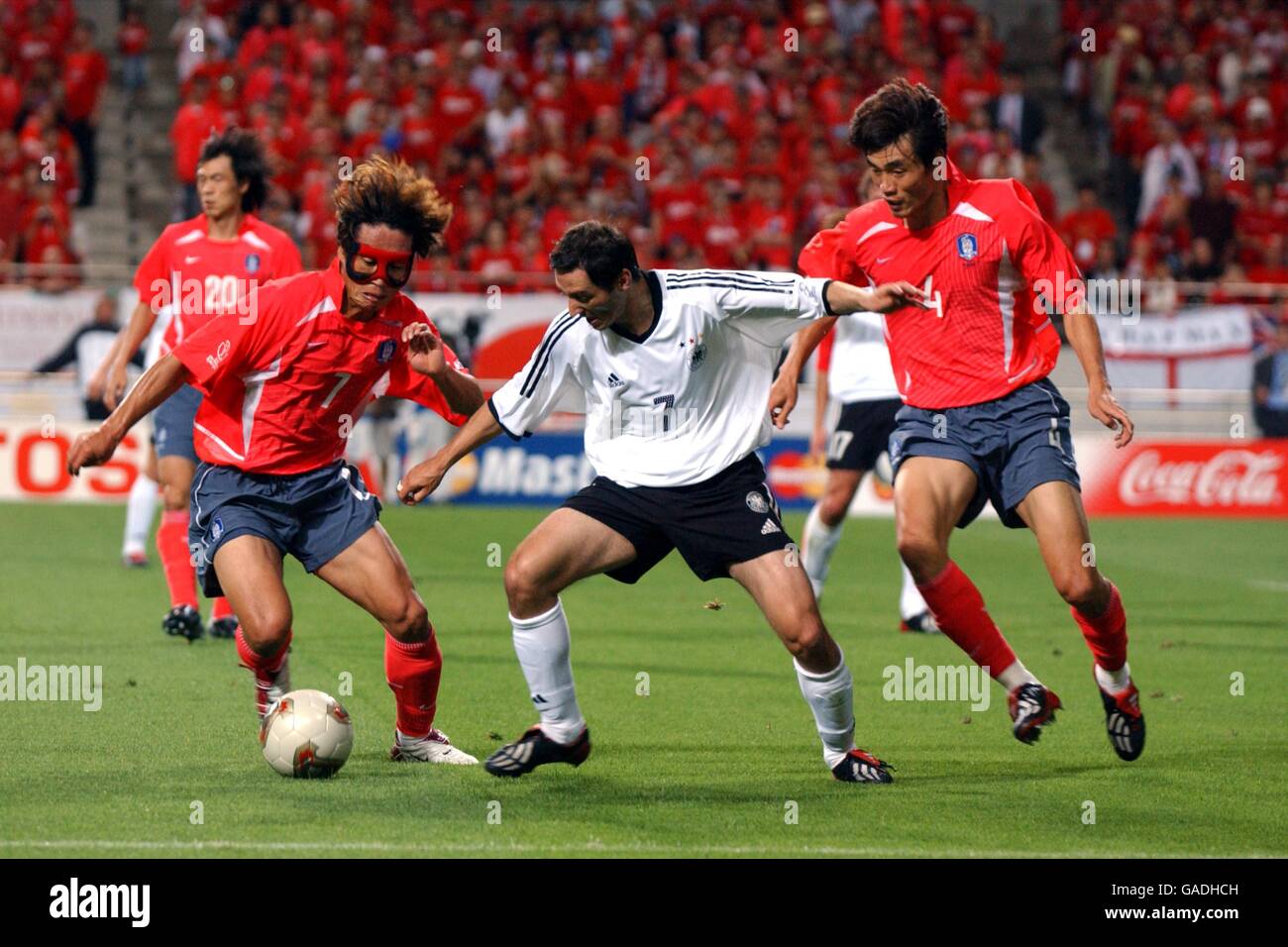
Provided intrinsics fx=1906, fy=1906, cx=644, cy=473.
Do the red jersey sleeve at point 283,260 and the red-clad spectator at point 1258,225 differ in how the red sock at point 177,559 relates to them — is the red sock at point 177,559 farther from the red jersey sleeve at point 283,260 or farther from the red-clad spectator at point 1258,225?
the red-clad spectator at point 1258,225

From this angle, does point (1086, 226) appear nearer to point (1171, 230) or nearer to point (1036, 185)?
point (1036, 185)

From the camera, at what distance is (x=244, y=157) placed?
388 inches

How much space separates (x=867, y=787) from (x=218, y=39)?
18013 mm

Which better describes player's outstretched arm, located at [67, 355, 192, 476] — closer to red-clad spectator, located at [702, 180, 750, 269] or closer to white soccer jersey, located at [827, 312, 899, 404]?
white soccer jersey, located at [827, 312, 899, 404]

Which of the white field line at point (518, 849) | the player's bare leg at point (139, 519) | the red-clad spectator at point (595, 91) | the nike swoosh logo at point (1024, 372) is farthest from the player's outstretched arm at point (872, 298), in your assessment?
the red-clad spectator at point (595, 91)

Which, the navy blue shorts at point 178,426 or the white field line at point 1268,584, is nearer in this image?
the navy blue shorts at point 178,426

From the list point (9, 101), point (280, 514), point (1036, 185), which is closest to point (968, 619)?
point (280, 514)

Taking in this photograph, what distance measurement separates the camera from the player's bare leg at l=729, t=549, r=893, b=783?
21.2 feet

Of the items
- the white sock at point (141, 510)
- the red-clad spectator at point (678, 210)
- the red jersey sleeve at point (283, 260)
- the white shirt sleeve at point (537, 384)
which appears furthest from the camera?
the red-clad spectator at point (678, 210)

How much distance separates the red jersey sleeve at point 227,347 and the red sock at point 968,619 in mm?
2579

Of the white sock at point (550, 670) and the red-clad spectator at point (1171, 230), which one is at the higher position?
the red-clad spectator at point (1171, 230)

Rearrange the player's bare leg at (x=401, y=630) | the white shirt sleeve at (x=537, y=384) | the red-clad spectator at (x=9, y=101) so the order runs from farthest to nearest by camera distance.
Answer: the red-clad spectator at (x=9, y=101)
the player's bare leg at (x=401, y=630)
the white shirt sleeve at (x=537, y=384)

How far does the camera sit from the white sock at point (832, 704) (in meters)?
6.61
